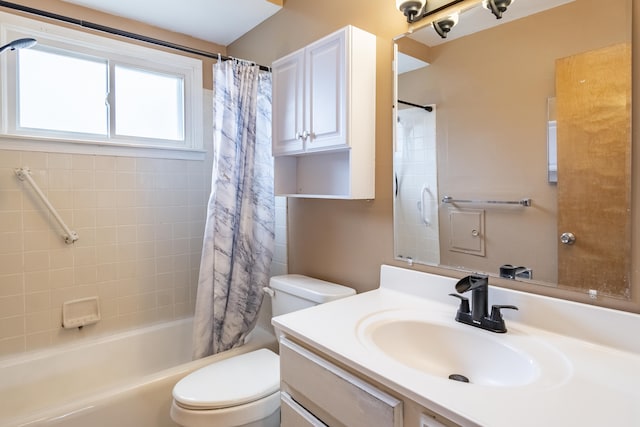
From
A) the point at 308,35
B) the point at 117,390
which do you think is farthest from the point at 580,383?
the point at 308,35

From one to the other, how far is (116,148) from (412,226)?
1.79 m

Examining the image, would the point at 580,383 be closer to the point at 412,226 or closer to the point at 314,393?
the point at 314,393

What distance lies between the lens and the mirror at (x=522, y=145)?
927 mm

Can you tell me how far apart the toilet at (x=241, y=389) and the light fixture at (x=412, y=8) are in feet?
3.81

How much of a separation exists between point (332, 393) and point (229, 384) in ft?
2.18

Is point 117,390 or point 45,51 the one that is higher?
point 45,51

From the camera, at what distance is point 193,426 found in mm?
1284

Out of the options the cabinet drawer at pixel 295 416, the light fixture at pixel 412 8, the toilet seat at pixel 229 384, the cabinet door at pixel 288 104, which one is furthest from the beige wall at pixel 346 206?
the cabinet drawer at pixel 295 416

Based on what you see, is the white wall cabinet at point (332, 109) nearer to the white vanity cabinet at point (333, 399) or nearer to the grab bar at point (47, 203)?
the white vanity cabinet at point (333, 399)

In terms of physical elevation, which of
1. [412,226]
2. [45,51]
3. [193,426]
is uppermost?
[45,51]

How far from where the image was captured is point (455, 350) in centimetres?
106

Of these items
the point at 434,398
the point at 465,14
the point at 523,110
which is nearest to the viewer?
the point at 434,398

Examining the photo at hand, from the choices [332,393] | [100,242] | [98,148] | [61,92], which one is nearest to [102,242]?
[100,242]

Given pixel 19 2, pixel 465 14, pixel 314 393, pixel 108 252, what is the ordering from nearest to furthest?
1. pixel 314 393
2. pixel 465 14
3. pixel 19 2
4. pixel 108 252
